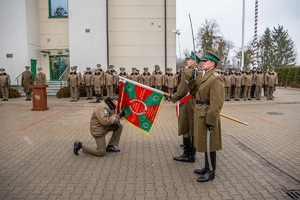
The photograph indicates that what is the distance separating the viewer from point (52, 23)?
2441 centimetres

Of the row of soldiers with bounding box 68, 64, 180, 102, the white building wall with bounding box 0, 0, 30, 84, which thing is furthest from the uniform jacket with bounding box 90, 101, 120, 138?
the white building wall with bounding box 0, 0, 30, 84

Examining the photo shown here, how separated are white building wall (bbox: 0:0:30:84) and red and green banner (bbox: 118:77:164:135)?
60.2 ft

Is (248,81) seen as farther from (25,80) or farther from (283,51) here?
(283,51)

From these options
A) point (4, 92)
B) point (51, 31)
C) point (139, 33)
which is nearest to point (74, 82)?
point (4, 92)

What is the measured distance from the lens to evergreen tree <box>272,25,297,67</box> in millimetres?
69938

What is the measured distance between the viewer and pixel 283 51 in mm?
70812

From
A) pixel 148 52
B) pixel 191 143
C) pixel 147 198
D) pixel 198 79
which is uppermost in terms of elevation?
pixel 148 52

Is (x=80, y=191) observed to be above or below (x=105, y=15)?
below

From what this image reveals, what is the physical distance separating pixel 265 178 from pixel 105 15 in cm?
1934

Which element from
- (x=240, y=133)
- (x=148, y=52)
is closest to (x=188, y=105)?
(x=240, y=133)

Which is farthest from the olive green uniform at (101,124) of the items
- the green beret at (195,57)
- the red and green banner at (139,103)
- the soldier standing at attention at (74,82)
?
the soldier standing at attention at (74,82)

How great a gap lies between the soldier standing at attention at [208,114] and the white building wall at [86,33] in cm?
1806

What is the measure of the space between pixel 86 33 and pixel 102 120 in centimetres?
1721

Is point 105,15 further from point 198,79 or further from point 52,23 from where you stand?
point 198,79
